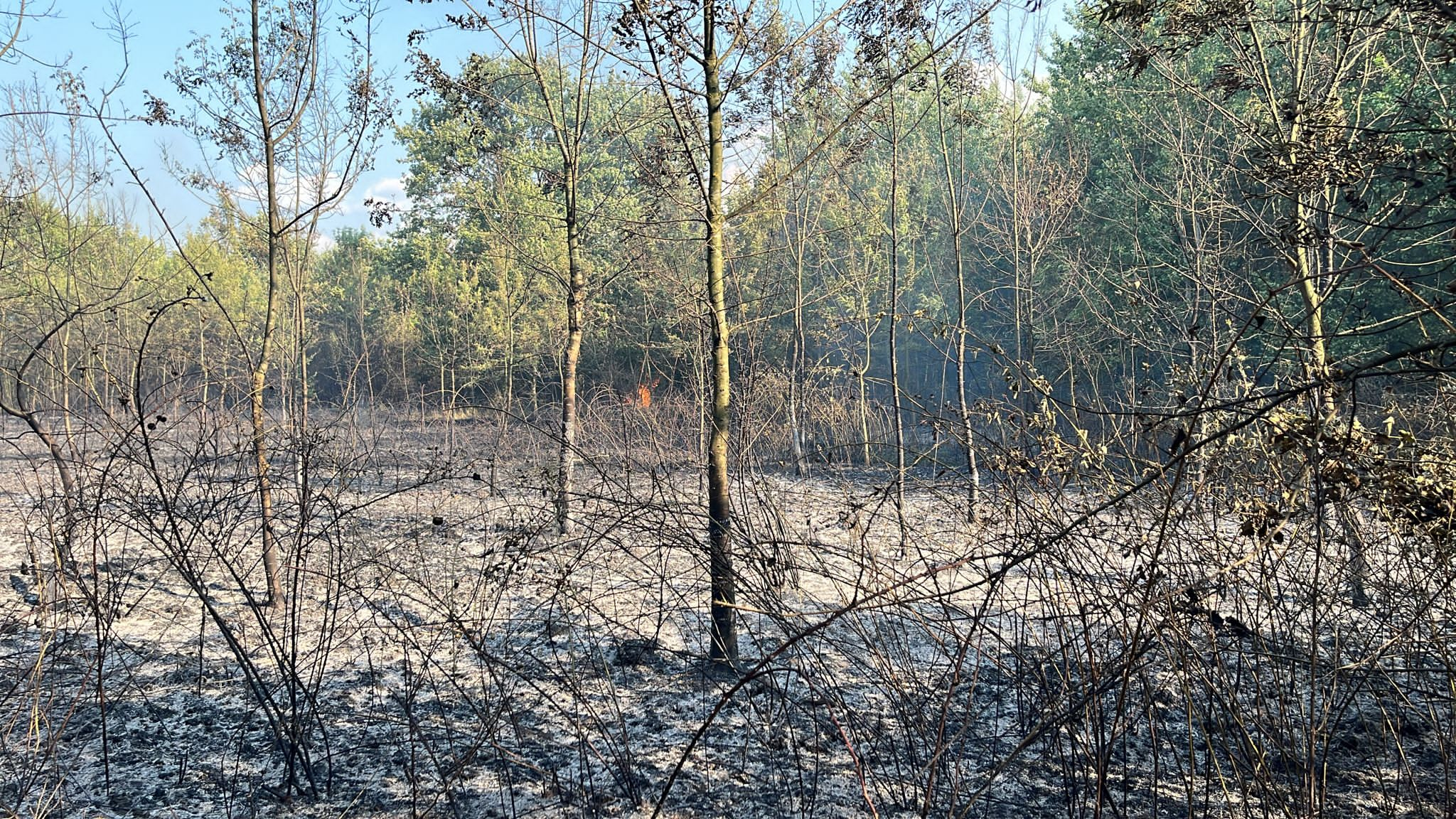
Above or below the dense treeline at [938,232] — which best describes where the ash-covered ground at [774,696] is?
below

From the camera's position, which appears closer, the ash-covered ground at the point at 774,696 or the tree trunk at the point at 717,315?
the ash-covered ground at the point at 774,696

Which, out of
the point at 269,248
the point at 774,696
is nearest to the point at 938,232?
the point at 269,248

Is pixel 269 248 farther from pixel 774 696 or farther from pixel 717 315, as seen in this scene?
pixel 774 696

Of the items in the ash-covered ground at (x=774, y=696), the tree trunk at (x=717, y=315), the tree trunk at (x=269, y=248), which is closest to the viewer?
the ash-covered ground at (x=774, y=696)

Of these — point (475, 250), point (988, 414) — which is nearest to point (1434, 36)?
point (988, 414)

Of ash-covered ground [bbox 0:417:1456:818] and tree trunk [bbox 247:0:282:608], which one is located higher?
tree trunk [bbox 247:0:282:608]

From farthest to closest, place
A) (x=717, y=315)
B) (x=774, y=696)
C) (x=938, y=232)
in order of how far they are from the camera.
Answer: (x=938, y=232) < (x=717, y=315) < (x=774, y=696)

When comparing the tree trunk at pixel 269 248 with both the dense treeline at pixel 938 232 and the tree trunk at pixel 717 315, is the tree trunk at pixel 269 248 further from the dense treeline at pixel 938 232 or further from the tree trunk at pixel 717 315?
the tree trunk at pixel 717 315

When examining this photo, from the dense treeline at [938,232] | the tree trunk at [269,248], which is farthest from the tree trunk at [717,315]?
the tree trunk at [269,248]

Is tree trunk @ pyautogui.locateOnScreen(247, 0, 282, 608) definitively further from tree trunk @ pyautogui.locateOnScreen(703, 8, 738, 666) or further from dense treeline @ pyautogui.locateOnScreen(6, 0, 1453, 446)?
tree trunk @ pyautogui.locateOnScreen(703, 8, 738, 666)

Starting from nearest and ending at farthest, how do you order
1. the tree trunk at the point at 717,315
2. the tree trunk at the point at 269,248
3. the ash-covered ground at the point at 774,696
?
the ash-covered ground at the point at 774,696
the tree trunk at the point at 717,315
the tree trunk at the point at 269,248

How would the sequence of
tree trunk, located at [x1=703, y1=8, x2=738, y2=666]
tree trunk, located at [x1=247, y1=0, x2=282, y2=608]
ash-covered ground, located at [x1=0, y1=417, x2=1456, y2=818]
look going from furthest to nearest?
tree trunk, located at [x1=247, y1=0, x2=282, y2=608]
tree trunk, located at [x1=703, y1=8, x2=738, y2=666]
ash-covered ground, located at [x1=0, y1=417, x2=1456, y2=818]

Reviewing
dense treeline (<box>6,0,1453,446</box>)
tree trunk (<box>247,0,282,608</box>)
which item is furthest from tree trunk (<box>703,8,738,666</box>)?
tree trunk (<box>247,0,282,608</box>)

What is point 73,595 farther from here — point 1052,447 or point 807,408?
point 807,408
